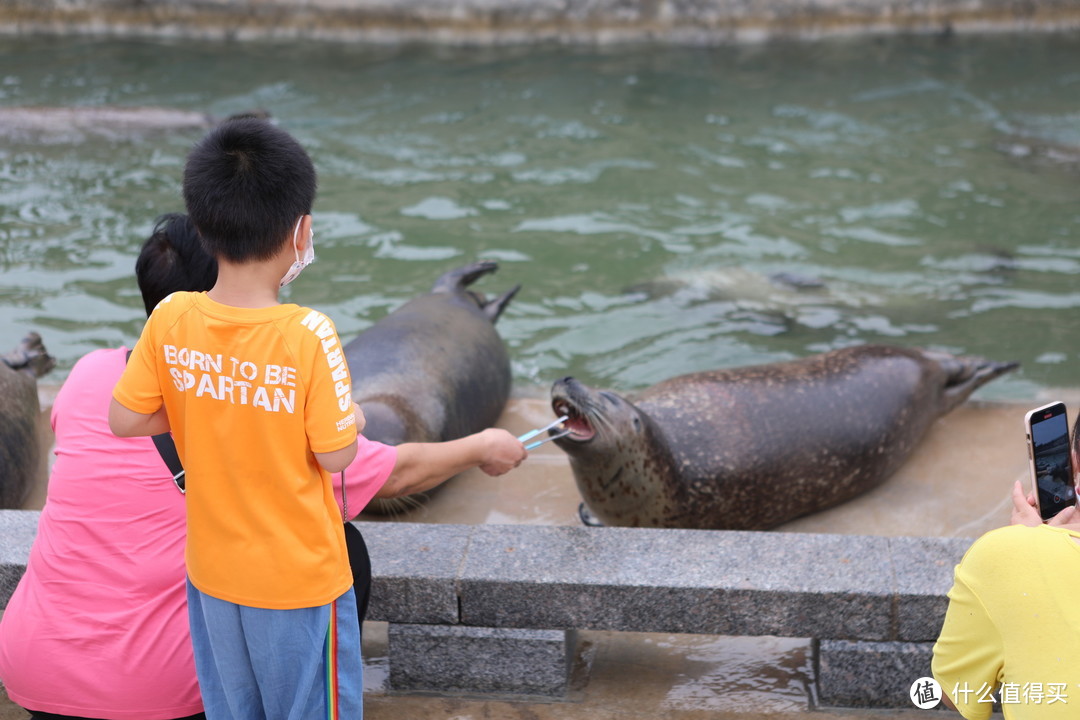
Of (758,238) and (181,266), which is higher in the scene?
(181,266)

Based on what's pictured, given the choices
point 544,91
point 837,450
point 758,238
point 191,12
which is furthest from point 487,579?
point 191,12

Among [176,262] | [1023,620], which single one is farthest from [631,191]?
[1023,620]

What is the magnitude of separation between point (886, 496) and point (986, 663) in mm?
2950

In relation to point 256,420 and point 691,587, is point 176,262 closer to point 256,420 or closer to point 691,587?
point 256,420

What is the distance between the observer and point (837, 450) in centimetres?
468

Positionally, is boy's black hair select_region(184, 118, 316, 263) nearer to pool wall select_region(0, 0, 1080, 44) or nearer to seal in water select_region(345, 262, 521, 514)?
seal in water select_region(345, 262, 521, 514)

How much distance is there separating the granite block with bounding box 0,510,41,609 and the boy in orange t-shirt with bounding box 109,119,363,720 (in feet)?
4.08

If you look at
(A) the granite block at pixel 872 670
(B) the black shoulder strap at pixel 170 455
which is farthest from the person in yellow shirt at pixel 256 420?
(A) the granite block at pixel 872 670

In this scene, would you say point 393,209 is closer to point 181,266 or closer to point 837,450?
point 837,450

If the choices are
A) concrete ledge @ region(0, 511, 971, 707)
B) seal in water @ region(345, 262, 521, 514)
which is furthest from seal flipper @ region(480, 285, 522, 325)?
concrete ledge @ region(0, 511, 971, 707)

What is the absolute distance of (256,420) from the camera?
2186mm

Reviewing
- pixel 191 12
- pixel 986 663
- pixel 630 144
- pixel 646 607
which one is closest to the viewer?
pixel 986 663

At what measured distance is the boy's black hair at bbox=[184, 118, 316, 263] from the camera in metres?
2.14

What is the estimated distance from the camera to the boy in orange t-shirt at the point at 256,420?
7.07 feet
